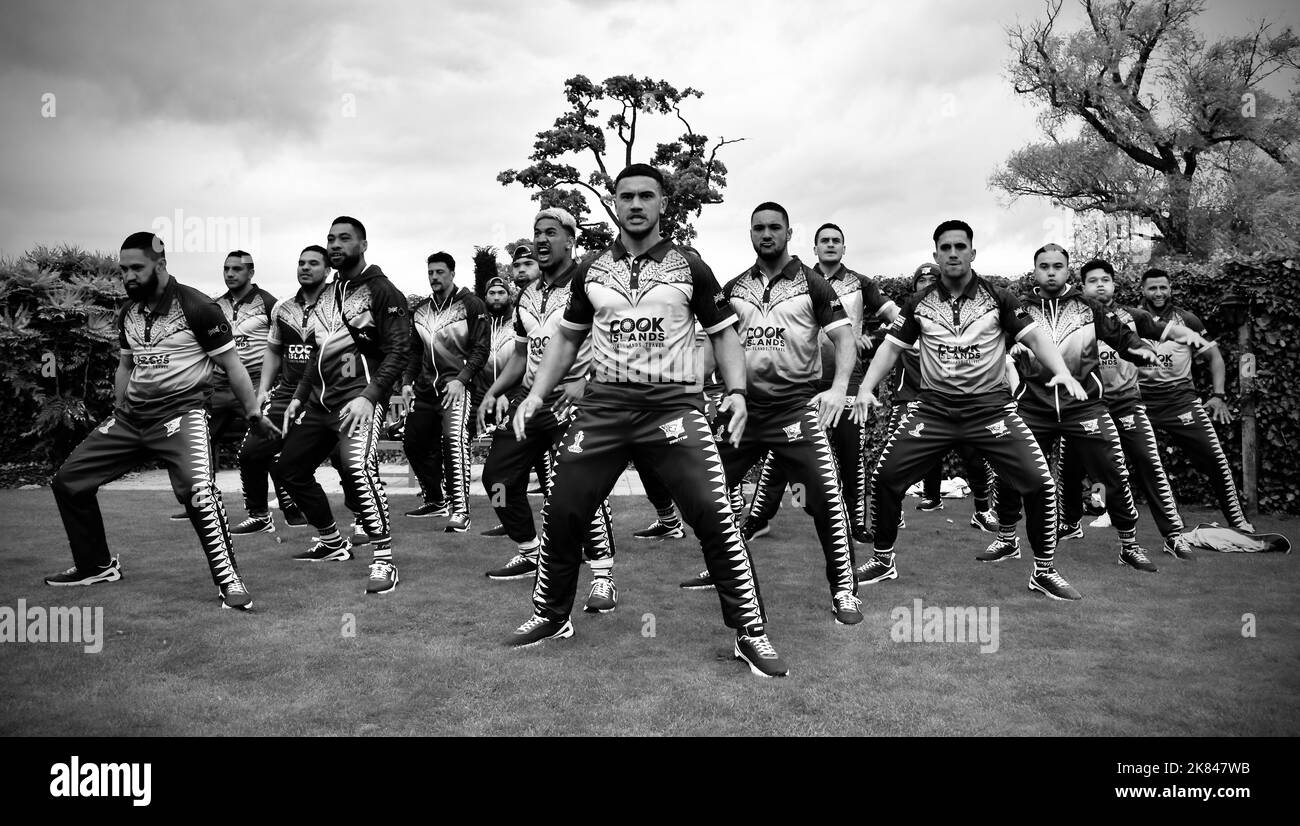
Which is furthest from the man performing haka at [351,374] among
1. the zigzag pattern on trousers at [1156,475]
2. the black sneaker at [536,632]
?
the zigzag pattern on trousers at [1156,475]

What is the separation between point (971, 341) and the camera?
237 inches

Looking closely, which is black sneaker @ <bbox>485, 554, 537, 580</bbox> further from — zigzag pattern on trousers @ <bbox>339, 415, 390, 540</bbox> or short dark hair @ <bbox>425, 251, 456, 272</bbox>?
short dark hair @ <bbox>425, 251, 456, 272</bbox>

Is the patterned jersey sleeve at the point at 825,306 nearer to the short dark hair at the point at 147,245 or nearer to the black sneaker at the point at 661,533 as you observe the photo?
the black sneaker at the point at 661,533

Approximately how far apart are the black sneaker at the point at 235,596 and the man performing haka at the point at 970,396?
427cm

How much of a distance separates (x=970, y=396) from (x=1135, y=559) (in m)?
2.36

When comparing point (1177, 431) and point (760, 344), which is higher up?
point (760, 344)

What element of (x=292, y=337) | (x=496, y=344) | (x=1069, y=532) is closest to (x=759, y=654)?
(x=292, y=337)

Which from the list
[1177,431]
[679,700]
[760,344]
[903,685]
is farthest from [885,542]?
[1177,431]

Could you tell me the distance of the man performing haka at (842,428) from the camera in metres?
7.53

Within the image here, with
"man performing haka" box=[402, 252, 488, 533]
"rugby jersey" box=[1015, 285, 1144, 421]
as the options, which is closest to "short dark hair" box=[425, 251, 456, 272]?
"man performing haka" box=[402, 252, 488, 533]

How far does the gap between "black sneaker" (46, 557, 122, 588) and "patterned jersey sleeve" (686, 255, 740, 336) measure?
483 centimetres
